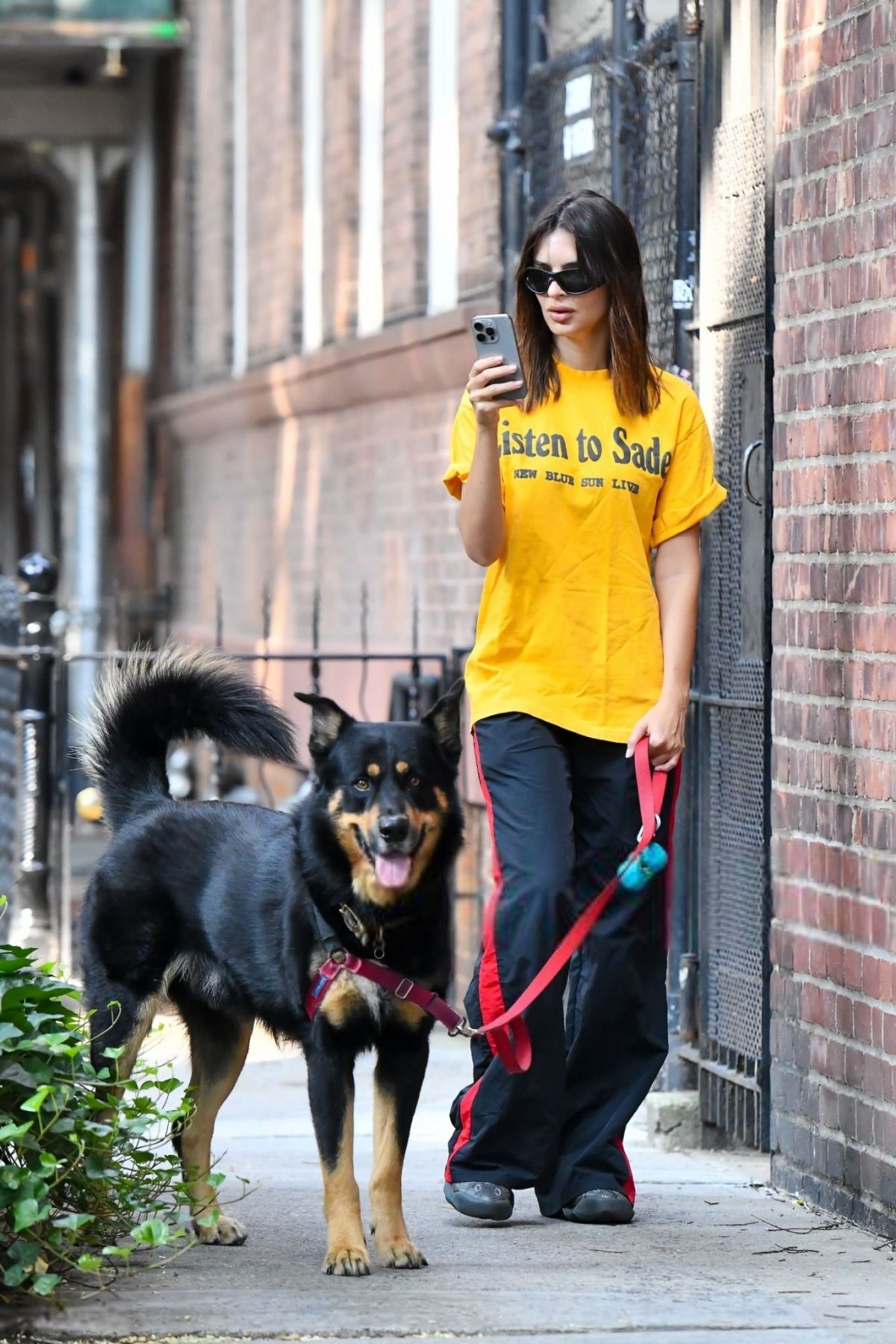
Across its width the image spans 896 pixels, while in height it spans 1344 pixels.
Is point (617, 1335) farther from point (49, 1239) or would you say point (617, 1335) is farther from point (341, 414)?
point (341, 414)

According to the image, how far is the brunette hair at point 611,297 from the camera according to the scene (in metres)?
4.63

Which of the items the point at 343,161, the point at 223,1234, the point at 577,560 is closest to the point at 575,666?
the point at 577,560

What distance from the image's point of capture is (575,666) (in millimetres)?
4613

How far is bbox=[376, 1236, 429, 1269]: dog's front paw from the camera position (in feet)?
14.1

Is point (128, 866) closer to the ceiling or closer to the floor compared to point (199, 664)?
closer to the floor

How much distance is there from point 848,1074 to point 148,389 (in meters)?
14.1

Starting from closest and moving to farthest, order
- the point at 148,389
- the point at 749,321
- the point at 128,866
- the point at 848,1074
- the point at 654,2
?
1. the point at 848,1074
2. the point at 128,866
3. the point at 749,321
4. the point at 654,2
5. the point at 148,389

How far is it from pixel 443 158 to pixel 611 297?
19.0ft

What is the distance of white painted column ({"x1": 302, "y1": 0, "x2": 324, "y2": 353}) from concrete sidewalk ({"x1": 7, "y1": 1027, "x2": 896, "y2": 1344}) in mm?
8188

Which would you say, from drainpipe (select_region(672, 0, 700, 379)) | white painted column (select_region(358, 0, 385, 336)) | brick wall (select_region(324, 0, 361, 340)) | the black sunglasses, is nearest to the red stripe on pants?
the black sunglasses

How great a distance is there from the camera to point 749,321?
5.55 meters

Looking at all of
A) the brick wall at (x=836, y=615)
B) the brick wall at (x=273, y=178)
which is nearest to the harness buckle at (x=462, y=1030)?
the brick wall at (x=836, y=615)

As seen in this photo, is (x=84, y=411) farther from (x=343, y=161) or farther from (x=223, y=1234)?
(x=223, y=1234)

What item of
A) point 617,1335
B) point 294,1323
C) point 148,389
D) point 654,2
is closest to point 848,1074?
point 617,1335
